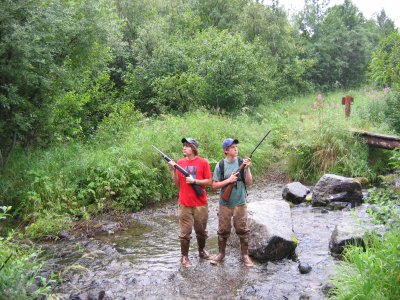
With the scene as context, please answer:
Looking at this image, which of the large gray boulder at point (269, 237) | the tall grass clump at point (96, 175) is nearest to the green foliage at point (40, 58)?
the tall grass clump at point (96, 175)

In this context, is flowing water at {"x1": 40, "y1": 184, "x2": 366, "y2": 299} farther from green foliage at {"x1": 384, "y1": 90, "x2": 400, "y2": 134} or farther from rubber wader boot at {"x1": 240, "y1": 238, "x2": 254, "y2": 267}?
green foliage at {"x1": 384, "y1": 90, "x2": 400, "y2": 134}

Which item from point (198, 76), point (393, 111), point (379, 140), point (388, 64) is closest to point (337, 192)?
point (379, 140)

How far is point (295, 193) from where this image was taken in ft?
35.4

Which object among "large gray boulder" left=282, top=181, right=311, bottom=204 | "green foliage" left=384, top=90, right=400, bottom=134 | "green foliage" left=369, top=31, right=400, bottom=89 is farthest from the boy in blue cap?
"green foliage" left=384, top=90, right=400, bottom=134

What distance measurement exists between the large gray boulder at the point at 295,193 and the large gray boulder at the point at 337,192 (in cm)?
44

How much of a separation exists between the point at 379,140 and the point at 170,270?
831cm

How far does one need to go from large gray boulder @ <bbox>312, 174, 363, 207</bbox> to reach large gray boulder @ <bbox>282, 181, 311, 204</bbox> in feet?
1.44

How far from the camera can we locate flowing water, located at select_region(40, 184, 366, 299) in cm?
594

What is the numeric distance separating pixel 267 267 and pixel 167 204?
4.79 m

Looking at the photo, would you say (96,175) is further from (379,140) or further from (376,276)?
(379,140)

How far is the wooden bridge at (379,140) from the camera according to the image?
1175cm

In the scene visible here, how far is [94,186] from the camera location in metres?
10.2

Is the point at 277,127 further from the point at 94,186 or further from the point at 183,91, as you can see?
the point at 94,186

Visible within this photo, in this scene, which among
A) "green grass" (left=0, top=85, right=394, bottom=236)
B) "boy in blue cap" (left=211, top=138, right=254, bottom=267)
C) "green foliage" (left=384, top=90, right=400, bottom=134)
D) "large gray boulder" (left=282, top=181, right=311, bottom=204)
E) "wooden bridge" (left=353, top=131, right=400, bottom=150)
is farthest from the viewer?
"green foliage" (left=384, top=90, right=400, bottom=134)
